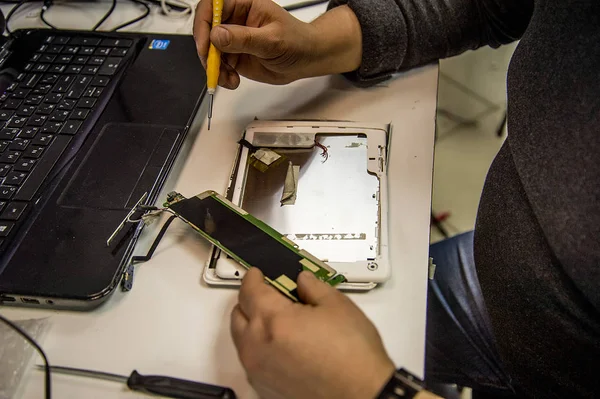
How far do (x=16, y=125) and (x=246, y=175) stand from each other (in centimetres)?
31

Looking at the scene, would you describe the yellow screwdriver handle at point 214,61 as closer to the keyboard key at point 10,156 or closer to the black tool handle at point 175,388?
the keyboard key at point 10,156

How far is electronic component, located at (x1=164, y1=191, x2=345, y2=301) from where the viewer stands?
0.50 m

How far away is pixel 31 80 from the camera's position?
73 centimetres

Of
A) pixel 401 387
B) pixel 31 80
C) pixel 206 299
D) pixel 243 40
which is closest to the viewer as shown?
pixel 401 387

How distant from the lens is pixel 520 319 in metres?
0.57

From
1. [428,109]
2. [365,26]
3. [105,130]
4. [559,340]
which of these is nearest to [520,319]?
[559,340]

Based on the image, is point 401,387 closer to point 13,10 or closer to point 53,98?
point 53,98

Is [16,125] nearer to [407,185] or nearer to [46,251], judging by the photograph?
[46,251]

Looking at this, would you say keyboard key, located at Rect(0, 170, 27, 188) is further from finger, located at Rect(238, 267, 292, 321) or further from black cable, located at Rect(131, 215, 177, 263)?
finger, located at Rect(238, 267, 292, 321)

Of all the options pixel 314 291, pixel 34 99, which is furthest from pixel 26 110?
pixel 314 291

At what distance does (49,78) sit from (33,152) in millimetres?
149

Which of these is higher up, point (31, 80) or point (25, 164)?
point (31, 80)

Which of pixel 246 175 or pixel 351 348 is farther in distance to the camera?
pixel 246 175

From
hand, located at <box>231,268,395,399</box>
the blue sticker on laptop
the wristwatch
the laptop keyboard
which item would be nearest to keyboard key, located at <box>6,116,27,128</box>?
the laptop keyboard
